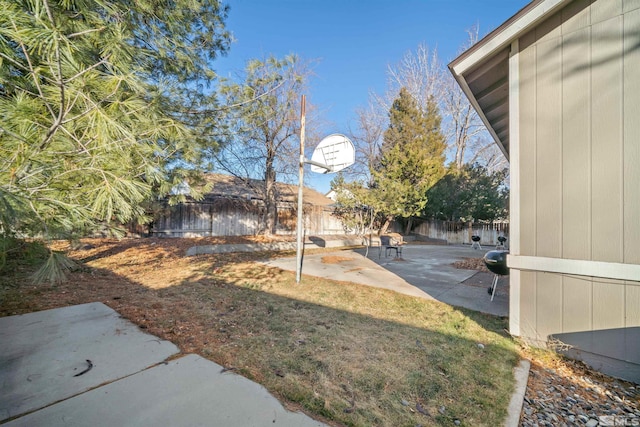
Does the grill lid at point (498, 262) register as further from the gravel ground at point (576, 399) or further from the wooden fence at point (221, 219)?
the wooden fence at point (221, 219)

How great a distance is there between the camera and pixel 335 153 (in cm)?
649

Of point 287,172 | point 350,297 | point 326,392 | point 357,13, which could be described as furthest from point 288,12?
point 326,392

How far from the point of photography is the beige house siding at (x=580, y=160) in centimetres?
244

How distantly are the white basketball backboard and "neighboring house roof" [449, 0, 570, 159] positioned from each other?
2.71 m

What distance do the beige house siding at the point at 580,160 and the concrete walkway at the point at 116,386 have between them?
2.88m

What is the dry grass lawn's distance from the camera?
6.38ft

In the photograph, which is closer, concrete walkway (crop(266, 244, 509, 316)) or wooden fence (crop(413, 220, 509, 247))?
concrete walkway (crop(266, 244, 509, 316))

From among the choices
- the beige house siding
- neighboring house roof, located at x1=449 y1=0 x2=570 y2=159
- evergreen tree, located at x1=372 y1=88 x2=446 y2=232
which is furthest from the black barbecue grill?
evergreen tree, located at x1=372 y1=88 x2=446 y2=232

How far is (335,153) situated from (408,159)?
951 centimetres

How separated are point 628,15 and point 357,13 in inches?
389

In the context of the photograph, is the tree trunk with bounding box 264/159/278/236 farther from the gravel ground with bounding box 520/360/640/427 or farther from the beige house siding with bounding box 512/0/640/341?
the gravel ground with bounding box 520/360/640/427

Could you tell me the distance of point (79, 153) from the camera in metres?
2.01

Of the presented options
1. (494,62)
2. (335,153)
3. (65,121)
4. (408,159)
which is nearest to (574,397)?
(494,62)

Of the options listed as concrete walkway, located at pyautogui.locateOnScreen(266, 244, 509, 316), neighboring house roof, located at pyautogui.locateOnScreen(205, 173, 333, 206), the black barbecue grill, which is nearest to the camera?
the black barbecue grill
